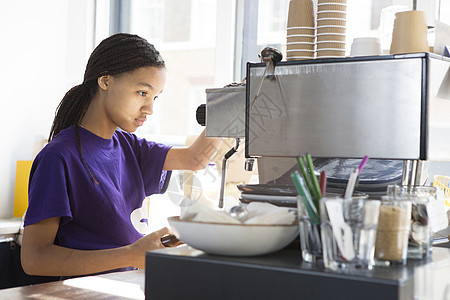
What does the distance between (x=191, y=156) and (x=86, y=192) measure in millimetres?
492

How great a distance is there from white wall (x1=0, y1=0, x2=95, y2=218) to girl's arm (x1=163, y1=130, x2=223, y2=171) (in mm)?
1628

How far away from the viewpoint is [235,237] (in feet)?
2.65

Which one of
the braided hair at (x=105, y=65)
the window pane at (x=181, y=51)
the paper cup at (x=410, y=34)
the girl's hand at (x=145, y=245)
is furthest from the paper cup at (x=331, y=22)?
the window pane at (x=181, y=51)

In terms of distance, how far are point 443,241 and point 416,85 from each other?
1.38 ft

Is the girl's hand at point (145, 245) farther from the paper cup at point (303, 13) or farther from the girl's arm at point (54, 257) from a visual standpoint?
the paper cup at point (303, 13)

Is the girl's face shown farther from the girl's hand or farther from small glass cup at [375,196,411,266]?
→ small glass cup at [375,196,411,266]

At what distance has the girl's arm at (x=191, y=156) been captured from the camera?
1944 millimetres

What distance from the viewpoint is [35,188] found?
4.74 feet

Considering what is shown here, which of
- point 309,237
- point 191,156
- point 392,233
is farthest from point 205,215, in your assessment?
point 191,156

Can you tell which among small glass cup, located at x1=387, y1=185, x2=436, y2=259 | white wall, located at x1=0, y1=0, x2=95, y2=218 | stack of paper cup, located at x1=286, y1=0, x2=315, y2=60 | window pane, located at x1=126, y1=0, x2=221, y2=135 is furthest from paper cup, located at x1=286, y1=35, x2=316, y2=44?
white wall, located at x1=0, y1=0, x2=95, y2=218

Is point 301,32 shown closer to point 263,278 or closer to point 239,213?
Answer: point 239,213

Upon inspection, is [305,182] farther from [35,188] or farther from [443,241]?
[35,188]

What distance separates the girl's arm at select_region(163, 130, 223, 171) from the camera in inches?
76.5

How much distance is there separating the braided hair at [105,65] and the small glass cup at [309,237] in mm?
1033
